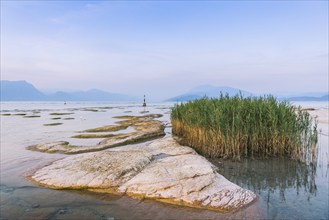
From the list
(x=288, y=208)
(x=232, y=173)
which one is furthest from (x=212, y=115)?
(x=288, y=208)

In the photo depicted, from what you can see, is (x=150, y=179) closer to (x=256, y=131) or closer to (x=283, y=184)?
(x=283, y=184)

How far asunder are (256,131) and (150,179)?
831 cm

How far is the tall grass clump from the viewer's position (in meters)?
15.8

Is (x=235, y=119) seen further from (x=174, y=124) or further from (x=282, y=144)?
(x=174, y=124)

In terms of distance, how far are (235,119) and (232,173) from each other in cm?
358

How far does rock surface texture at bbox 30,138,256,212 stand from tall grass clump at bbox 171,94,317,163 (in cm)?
349

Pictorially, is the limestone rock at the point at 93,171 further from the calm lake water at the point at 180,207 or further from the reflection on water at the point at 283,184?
the reflection on water at the point at 283,184

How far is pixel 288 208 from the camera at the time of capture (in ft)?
31.2

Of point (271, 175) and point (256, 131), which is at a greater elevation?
point (256, 131)

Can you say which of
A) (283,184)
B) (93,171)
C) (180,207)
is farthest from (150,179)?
(283,184)

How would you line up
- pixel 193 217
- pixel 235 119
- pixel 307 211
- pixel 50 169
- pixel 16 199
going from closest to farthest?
pixel 193 217
pixel 307 211
pixel 16 199
pixel 50 169
pixel 235 119

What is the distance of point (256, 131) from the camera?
16500 millimetres

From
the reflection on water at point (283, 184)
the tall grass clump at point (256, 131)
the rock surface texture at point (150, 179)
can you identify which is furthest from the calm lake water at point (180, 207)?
the tall grass clump at point (256, 131)

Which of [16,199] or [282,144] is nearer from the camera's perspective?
[16,199]
